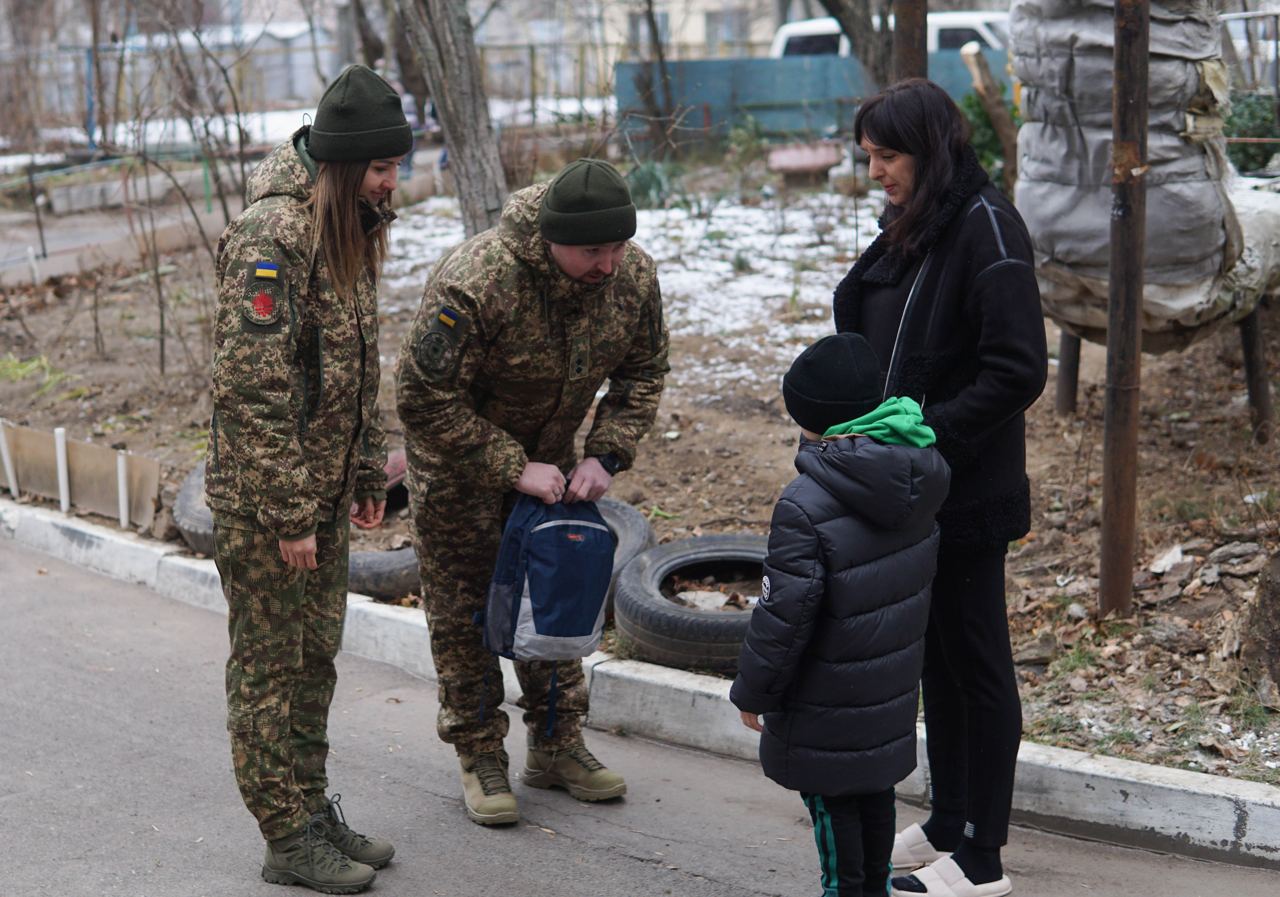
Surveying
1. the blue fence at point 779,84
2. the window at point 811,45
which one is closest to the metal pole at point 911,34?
the blue fence at point 779,84

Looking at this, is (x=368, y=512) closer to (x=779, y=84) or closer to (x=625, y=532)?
(x=625, y=532)

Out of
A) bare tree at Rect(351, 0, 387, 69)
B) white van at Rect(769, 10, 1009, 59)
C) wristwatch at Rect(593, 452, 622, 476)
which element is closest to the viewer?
wristwatch at Rect(593, 452, 622, 476)

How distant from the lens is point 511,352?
13.2 feet

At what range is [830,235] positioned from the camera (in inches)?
473

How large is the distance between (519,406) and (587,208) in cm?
69

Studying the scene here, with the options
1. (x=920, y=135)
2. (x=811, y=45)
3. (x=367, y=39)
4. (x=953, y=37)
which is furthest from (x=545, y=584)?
(x=811, y=45)

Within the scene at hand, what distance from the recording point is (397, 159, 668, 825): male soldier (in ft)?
12.8

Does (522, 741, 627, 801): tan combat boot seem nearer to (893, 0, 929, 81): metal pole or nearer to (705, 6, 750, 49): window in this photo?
(893, 0, 929, 81): metal pole

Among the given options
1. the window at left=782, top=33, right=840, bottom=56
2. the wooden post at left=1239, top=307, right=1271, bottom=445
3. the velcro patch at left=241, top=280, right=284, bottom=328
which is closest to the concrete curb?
the velcro patch at left=241, top=280, right=284, bottom=328

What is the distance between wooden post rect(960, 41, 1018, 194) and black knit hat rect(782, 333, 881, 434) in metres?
8.15

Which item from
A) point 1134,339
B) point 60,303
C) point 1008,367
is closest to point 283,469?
point 1008,367

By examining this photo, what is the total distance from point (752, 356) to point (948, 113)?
210 inches

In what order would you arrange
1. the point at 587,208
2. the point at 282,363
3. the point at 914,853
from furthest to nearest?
1. the point at 914,853
2. the point at 587,208
3. the point at 282,363

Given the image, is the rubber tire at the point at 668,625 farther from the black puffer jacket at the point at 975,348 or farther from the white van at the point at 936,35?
the white van at the point at 936,35
